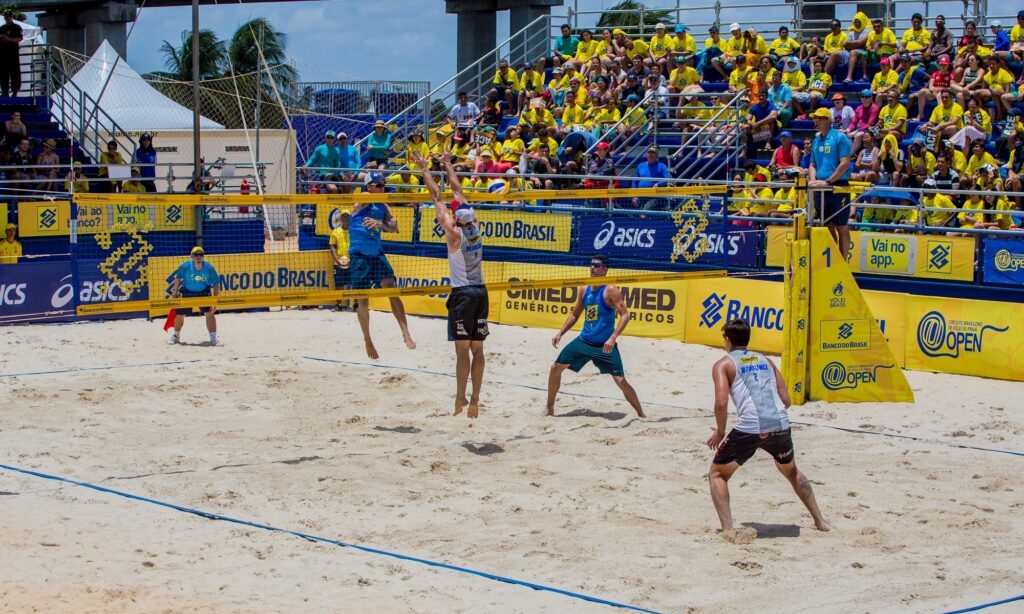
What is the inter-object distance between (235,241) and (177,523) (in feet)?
38.6

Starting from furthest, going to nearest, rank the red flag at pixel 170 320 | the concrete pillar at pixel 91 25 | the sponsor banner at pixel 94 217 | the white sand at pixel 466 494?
1. the concrete pillar at pixel 91 25
2. the red flag at pixel 170 320
3. the sponsor banner at pixel 94 217
4. the white sand at pixel 466 494

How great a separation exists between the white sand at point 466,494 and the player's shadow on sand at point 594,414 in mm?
28

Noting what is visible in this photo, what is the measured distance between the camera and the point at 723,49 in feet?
69.1

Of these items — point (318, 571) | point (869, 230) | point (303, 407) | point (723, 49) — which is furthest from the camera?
point (723, 49)

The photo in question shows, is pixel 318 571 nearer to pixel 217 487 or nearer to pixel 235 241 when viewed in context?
pixel 217 487

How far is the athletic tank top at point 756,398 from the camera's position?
24.9 feet

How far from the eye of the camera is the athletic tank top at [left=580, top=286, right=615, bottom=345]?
11.3 metres

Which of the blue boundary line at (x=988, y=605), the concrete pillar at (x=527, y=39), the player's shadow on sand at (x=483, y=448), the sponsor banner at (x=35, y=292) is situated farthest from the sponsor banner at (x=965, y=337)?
the concrete pillar at (x=527, y=39)

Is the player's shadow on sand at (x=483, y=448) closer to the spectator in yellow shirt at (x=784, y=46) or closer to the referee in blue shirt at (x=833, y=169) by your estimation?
the referee in blue shirt at (x=833, y=169)

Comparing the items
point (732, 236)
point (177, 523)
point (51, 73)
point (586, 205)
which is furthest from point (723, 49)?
point (177, 523)

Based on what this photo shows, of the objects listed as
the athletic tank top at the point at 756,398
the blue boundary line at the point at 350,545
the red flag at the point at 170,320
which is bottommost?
the blue boundary line at the point at 350,545

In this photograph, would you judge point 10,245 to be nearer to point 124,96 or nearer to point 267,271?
point 267,271

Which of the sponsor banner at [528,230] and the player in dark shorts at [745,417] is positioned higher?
the sponsor banner at [528,230]

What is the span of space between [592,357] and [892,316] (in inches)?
171
